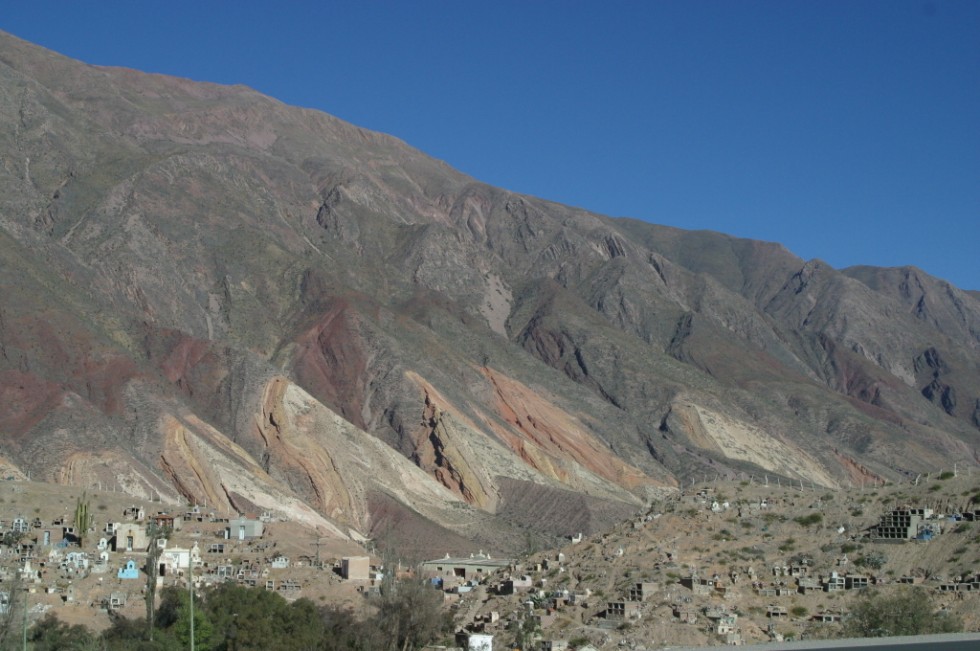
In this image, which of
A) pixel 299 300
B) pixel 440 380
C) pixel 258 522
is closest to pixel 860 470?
pixel 440 380

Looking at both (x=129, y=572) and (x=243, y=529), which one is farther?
(x=243, y=529)

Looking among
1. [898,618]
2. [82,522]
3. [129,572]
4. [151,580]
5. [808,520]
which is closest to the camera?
[898,618]

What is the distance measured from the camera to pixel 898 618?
49594 mm

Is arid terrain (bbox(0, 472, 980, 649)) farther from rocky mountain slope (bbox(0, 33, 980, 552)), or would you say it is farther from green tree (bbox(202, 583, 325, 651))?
rocky mountain slope (bbox(0, 33, 980, 552))

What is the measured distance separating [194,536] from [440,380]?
71744 mm

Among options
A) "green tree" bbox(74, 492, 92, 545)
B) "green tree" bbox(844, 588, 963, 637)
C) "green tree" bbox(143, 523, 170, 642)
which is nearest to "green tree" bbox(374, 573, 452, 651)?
"green tree" bbox(143, 523, 170, 642)

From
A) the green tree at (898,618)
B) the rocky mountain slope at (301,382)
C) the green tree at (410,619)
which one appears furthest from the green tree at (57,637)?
the rocky mountain slope at (301,382)

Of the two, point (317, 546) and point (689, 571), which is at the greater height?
point (317, 546)

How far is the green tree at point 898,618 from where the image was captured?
160ft

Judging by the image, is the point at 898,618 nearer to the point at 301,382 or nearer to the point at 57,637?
the point at 57,637

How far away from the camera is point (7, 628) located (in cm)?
5453

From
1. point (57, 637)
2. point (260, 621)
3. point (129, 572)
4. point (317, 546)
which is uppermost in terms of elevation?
point (317, 546)

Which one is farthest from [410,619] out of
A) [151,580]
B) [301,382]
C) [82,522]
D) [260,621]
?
[301,382]

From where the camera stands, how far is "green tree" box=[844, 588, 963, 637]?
48.8 m
